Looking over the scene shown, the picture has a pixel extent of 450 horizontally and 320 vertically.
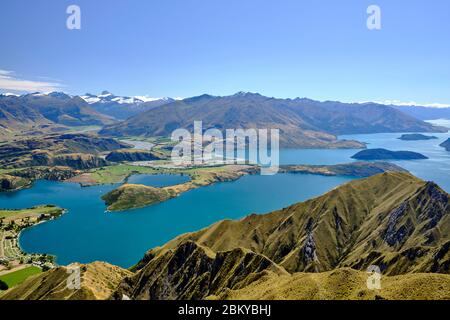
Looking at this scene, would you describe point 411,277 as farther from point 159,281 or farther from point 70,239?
point 70,239

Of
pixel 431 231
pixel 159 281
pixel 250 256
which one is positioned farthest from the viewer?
pixel 431 231

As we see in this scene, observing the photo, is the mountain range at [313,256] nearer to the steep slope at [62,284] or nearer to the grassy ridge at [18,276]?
the steep slope at [62,284]

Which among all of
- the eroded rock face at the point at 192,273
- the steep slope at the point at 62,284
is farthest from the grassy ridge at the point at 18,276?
the eroded rock face at the point at 192,273

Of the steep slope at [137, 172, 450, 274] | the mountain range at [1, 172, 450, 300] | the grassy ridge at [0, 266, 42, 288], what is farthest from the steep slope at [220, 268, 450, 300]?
the grassy ridge at [0, 266, 42, 288]

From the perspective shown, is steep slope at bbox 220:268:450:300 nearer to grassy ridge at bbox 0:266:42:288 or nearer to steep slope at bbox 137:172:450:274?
steep slope at bbox 137:172:450:274

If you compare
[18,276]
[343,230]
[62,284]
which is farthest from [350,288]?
[18,276]
